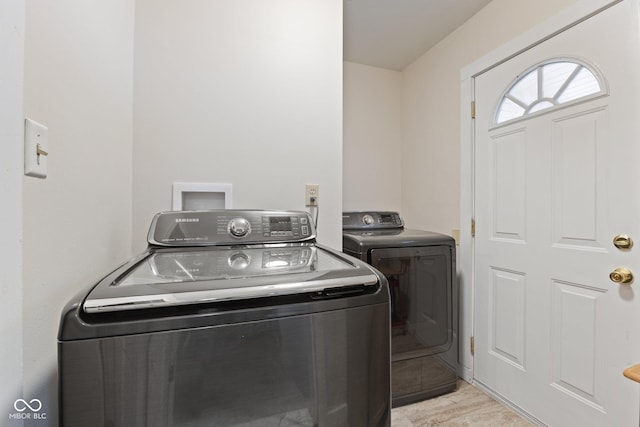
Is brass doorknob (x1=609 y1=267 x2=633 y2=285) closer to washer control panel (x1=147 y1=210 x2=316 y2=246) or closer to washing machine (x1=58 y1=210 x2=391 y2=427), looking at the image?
washing machine (x1=58 y1=210 x2=391 y2=427)

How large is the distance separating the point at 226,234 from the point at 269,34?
1.11 m

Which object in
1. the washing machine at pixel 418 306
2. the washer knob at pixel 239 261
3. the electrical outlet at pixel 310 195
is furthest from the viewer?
the washing machine at pixel 418 306

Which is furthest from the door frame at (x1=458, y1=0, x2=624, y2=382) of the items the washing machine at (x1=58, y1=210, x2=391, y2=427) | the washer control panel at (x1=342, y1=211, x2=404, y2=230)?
the washing machine at (x1=58, y1=210, x2=391, y2=427)

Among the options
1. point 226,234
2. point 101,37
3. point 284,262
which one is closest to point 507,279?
point 284,262

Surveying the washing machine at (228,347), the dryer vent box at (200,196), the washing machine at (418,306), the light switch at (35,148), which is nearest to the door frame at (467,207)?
the washing machine at (418,306)

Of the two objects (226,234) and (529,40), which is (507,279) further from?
(226,234)

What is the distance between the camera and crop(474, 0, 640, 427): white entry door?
1232 mm

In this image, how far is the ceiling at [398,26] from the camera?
192 centimetres

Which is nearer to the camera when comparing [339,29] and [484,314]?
[339,29]

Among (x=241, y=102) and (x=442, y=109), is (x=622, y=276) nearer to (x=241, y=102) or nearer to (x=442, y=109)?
(x=442, y=109)

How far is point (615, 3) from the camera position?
4.11 feet

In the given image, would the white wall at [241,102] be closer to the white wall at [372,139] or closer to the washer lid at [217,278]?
the washer lid at [217,278]

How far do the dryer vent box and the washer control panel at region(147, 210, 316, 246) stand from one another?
240 millimetres

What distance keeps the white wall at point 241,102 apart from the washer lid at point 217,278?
22.3 inches
